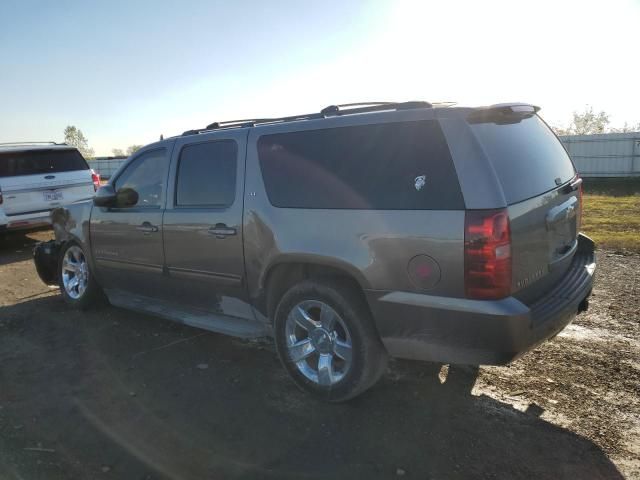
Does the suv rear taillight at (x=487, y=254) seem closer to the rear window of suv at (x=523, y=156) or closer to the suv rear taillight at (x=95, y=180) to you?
the rear window of suv at (x=523, y=156)

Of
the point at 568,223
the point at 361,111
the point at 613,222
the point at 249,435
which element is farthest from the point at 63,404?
the point at 613,222

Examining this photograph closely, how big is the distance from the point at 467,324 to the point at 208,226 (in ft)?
7.30

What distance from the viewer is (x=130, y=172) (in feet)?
16.6

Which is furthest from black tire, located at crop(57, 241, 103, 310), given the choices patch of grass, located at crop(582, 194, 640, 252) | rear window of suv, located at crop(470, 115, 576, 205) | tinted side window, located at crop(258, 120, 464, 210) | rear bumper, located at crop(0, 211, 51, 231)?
patch of grass, located at crop(582, 194, 640, 252)

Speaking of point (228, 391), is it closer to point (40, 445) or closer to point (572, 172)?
point (40, 445)

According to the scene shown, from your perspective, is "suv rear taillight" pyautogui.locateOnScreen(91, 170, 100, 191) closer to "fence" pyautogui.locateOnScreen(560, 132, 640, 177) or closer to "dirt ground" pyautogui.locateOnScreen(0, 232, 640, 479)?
"dirt ground" pyautogui.locateOnScreen(0, 232, 640, 479)

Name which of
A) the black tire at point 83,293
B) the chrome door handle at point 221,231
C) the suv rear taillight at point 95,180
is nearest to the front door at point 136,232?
the black tire at point 83,293

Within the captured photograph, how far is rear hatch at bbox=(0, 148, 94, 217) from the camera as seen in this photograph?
900 cm

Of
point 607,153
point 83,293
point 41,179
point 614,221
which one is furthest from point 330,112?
point 607,153

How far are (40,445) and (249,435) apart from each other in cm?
128

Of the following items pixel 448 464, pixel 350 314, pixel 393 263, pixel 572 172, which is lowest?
pixel 448 464

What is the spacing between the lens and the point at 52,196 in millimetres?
9359

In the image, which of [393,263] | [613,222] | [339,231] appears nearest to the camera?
[393,263]

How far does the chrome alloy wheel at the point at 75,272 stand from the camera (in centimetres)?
579
